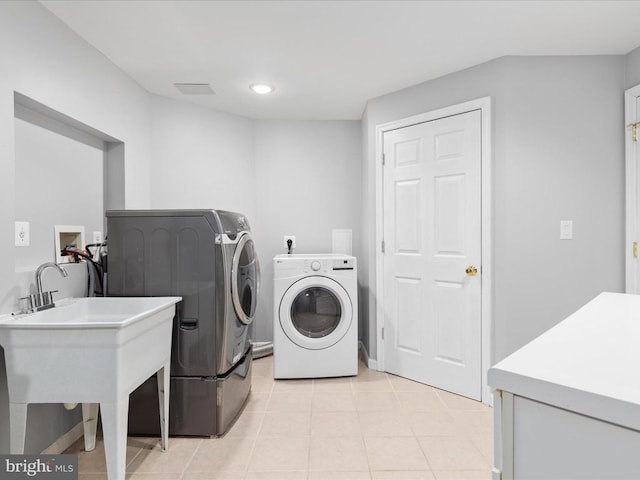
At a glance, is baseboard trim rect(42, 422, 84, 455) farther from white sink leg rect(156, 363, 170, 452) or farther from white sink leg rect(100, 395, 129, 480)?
white sink leg rect(100, 395, 129, 480)

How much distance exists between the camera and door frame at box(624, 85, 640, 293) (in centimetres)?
217

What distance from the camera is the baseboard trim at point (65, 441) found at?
181 cm

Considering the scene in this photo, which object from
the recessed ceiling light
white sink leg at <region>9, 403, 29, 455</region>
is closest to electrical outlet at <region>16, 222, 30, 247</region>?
white sink leg at <region>9, 403, 29, 455</region>

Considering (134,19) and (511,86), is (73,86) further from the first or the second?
(511,86)

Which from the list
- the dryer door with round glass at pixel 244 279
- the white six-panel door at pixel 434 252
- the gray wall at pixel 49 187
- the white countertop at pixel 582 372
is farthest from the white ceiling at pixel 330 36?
the white countertop at pixel 582 372

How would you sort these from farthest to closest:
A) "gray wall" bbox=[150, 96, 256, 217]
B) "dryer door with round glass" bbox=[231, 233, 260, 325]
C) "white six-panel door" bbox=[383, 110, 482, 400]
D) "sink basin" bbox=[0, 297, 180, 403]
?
"gray wall" bbox=[150, 96, 256, 217] → "white six-panel door" bbox=[383, 110, 482, 400] → "dryer door with round glass" bbox=[231, 233, 260, 325] → "sink basin" bbox=[0, 297, 180, 403]

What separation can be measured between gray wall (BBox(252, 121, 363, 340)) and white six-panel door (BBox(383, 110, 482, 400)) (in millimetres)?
728

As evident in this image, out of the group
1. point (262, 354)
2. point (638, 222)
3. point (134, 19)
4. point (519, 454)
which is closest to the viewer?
point (519, 454)

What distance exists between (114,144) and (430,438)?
2.74 metres

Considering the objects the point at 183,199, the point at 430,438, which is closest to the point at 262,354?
the point at 183,199

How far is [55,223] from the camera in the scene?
77.7 inches

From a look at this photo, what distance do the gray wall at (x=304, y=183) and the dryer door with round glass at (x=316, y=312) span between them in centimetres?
81

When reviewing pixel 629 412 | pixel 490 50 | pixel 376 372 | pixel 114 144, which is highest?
pixel 490 50

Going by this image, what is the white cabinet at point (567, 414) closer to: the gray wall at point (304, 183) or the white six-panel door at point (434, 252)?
the white six-panel door at point (434, 252)
